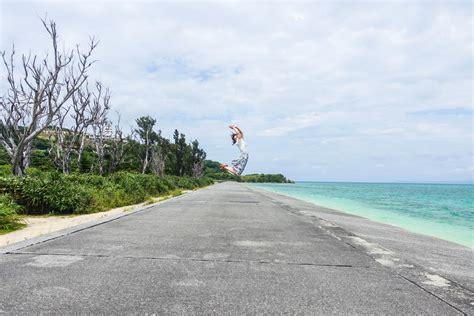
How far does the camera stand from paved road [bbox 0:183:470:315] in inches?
140

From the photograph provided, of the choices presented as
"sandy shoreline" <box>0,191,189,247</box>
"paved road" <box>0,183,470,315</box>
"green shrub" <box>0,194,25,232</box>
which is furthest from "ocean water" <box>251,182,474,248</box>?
"green shrub" <box>0,194,25,232</box>

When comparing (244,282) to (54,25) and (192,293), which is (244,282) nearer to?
(192,293)

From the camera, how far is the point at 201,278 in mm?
4445

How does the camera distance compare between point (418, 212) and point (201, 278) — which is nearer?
point (201, 278)

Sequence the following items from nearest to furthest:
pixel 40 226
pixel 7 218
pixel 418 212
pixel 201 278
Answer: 1. pixel 201 278
2. pixel 7 218
3. pixel 40 226
4. pixel 418 212

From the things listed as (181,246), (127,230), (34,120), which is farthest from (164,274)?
(34,120)

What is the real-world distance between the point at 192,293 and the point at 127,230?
192 inches

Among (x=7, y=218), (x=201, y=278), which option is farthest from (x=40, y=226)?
(x=201, y=278)

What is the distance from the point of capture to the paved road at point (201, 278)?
3.54 metres

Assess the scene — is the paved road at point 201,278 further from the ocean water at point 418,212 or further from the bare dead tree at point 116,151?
the bare dead tree at point 116,151

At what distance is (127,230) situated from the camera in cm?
825

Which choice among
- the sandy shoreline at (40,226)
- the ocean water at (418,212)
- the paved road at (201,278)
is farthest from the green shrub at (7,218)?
the ocean water at (418,212)

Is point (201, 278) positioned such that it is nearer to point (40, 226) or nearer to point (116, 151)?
point (40, 226)

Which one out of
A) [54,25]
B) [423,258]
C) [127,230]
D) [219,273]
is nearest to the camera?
[219,273]
